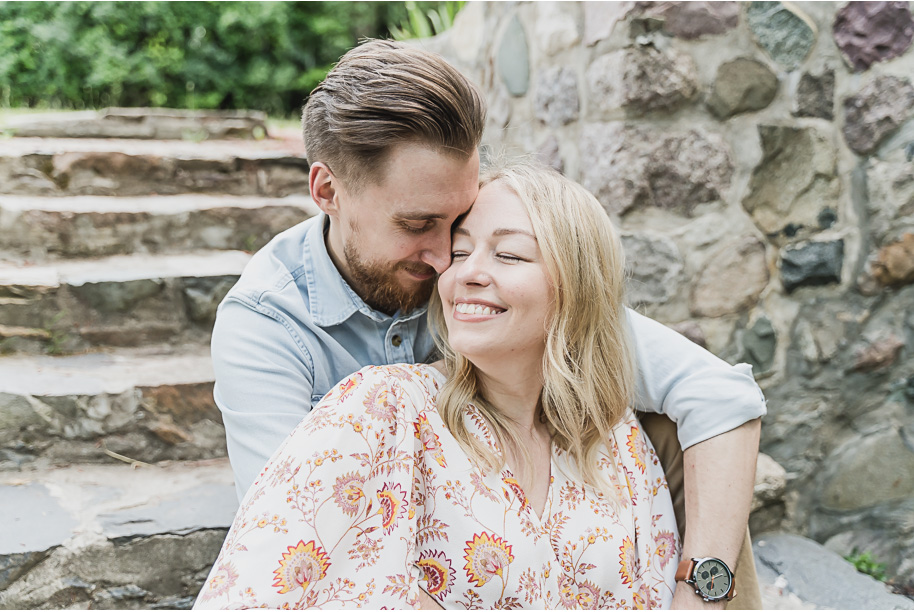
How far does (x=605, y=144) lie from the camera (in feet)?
7.45

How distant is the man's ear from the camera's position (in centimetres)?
199

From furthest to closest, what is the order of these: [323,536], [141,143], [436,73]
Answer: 1. [141,143]
2. [436,73]
3. [323,536]

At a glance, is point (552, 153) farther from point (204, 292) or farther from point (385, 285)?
point (204, 292)

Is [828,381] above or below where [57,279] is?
below

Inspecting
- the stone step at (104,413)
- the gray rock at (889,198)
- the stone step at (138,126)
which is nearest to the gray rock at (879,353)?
the gray rock at (889,198)

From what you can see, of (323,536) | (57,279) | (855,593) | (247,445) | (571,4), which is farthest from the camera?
(57,279)

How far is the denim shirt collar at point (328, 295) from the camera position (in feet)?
6.38

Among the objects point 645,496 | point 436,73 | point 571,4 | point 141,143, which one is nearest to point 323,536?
point 645,496

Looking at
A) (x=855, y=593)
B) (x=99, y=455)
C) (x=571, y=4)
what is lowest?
(x=855, y=593)

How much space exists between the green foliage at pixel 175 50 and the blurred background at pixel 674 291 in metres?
3.79

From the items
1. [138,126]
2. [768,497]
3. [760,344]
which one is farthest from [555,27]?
[138,126]

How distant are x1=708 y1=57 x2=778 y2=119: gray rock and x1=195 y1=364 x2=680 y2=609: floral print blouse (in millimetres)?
1153

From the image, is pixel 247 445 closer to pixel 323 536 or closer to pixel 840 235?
pixel 323 536

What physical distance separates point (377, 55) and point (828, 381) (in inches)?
76.2
